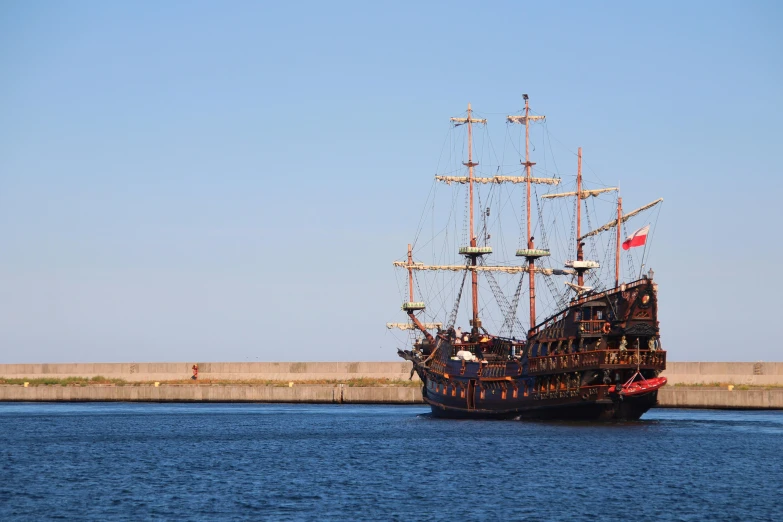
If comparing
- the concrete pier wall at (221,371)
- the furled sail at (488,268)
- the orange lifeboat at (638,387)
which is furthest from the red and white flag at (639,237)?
the concrete pier wall at (221,371)

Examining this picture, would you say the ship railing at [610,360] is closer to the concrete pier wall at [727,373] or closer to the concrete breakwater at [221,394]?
the concrete breakwater at [221,394]

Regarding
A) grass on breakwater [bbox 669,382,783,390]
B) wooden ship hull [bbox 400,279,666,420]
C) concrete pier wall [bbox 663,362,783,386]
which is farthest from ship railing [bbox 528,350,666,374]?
grass on breakwater [bbox 669,382,783,390]

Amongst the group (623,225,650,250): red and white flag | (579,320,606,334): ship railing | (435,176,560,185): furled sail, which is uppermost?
(435,176,560,185): furled sail

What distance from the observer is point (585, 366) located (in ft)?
226

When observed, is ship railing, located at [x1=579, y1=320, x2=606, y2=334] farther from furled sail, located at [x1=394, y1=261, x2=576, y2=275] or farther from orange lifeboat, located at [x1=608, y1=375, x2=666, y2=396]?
furled sail, located at [x1=394, y1=261, x2=576, y2=275]

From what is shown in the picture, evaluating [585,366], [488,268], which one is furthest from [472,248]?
[585,366]

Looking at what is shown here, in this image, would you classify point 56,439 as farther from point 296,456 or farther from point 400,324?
point 400,324

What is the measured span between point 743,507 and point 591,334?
28961 millimetres

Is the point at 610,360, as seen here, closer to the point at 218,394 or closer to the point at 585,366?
the point at 585,366

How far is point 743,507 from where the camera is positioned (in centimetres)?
4019

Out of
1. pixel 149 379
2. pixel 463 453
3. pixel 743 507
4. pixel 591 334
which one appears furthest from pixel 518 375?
pixel 149 379

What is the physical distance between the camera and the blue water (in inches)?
1587

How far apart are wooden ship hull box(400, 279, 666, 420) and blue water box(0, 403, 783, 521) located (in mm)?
1518

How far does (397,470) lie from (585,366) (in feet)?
71.2
